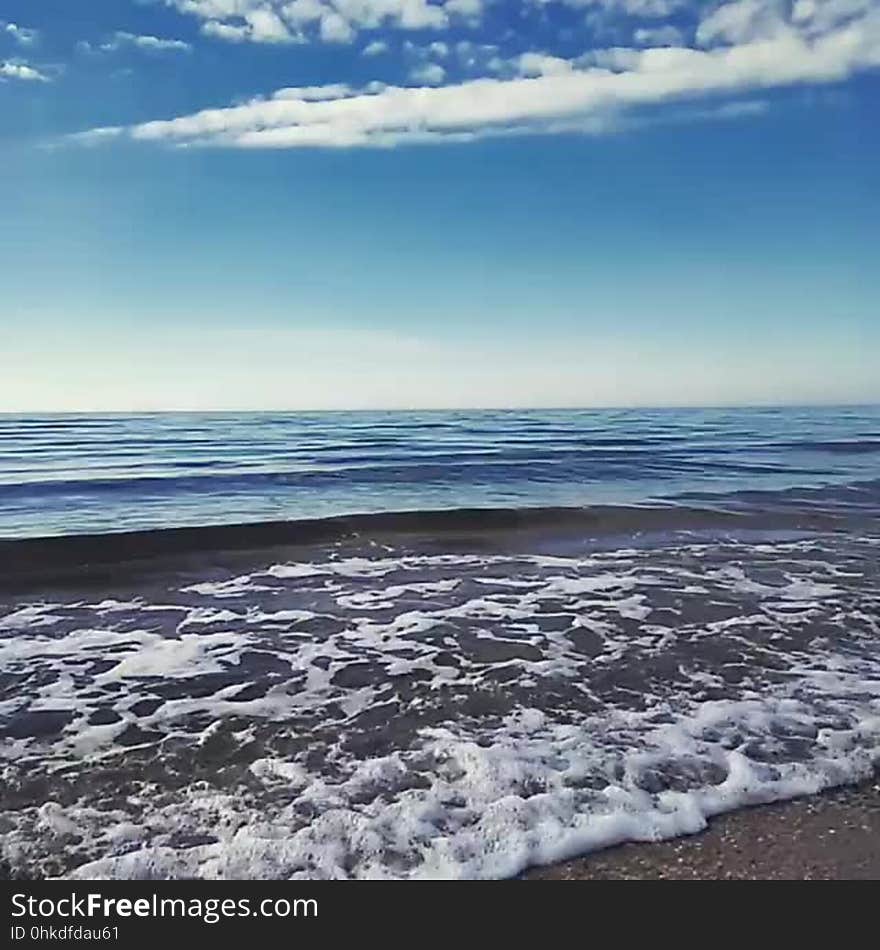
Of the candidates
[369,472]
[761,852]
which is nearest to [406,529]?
[369,472]

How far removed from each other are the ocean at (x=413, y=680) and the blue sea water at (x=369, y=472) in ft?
1.71

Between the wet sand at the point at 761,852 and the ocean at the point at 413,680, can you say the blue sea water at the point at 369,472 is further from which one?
the wet sand at the point at 761,852

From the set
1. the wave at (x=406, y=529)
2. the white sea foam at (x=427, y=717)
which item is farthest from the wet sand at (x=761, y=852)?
the wave at (x=406, y=529)

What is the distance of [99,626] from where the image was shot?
7.02m

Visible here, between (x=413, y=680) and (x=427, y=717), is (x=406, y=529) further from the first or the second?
(x=427, y=717)

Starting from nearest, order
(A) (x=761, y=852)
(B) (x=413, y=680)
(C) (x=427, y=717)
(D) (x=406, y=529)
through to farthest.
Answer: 1. (A) (x=761, y=852)
2. (C) (x=427, y=717)
3. (B) (x=413, y=680)
4. (D) (x=406, y=529)

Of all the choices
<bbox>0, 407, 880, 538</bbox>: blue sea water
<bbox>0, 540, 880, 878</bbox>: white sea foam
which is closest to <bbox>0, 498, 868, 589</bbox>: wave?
<bbox>0, 407, 880, 538</bbox>: blue sea water

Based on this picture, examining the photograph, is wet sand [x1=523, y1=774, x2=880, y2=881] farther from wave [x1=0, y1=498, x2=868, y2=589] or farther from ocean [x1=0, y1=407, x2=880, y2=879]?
wave [x1=0, y1=498, x2=868, y2=589]

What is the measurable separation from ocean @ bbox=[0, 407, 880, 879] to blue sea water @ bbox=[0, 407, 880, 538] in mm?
521

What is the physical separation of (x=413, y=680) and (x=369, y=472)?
1445cm

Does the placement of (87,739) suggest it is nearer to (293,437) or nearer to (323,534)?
(323,534)

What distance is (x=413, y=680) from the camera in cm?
546

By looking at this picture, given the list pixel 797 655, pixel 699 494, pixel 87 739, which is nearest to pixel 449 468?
pixel 699 494
